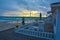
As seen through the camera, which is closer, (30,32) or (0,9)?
(30,32)

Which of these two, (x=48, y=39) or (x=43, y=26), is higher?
(x=43, y=26)

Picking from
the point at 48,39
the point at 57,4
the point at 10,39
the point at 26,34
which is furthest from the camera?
the point at 26,34

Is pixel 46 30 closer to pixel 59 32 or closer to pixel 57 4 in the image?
pixel 59 32

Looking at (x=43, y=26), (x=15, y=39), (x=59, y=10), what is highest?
(x=59, y=10)

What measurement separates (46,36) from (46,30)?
3.19 ft

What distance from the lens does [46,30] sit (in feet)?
34.7

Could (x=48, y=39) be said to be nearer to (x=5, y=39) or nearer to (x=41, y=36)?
(x=41, y=36)

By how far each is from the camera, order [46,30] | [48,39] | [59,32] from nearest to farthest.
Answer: [59,32] → [48,39] → [46,30]

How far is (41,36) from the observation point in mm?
10016

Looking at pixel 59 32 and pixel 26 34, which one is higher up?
pixel 59 32

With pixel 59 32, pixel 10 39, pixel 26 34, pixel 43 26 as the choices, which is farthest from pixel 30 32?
pixel 59 32

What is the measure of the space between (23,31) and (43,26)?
2258 millimetres

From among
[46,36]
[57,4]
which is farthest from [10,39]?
[57,4]

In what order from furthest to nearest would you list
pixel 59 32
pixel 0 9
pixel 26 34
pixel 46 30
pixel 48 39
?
pixel 0 9, pixel 26 34, pixel 46 30, pixel 48 39, pixel 59 32
